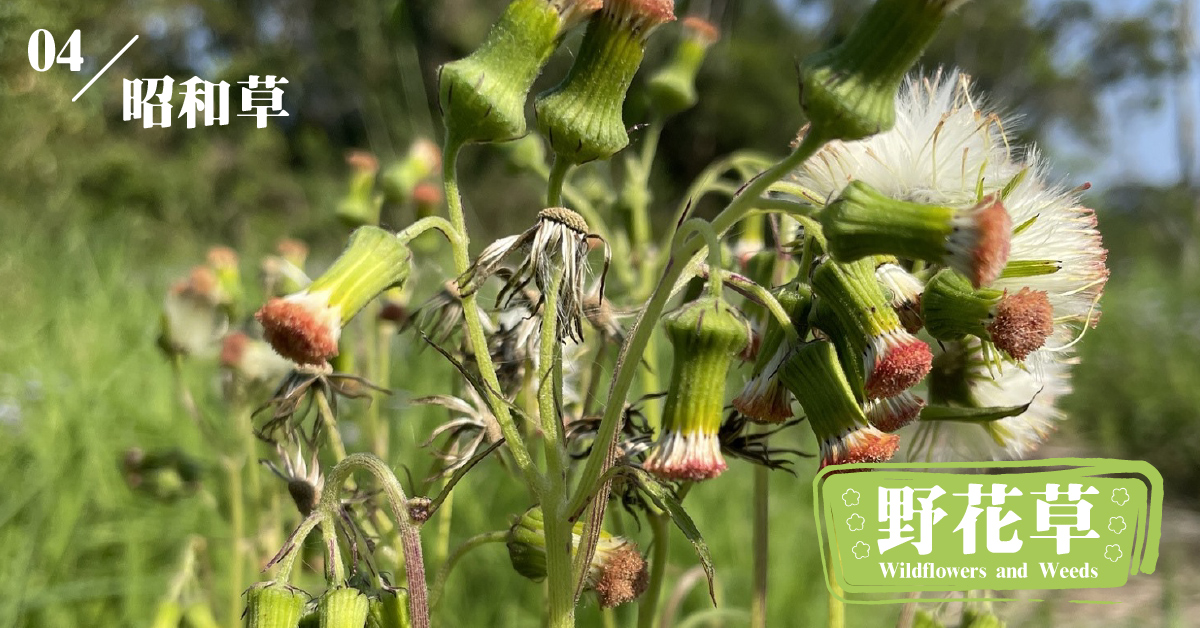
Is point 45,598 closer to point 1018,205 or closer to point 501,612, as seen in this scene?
point 501,612

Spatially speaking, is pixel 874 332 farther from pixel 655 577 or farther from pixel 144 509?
pixel 144 509

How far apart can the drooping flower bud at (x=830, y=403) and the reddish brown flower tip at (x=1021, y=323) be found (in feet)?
0.28

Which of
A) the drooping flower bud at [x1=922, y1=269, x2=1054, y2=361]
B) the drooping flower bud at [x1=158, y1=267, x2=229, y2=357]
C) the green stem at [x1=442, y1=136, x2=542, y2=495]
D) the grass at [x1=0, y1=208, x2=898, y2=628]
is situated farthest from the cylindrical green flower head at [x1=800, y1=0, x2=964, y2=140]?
the drooping flower bud at [x1=158, y1=267, x2=229, y2=357]

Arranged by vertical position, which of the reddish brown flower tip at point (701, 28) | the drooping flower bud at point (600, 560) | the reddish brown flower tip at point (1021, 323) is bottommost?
the drooping flower bud at point (600, 560)

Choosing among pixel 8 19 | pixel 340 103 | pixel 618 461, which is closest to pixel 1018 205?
pixel 618 461

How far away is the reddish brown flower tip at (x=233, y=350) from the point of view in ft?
3.75

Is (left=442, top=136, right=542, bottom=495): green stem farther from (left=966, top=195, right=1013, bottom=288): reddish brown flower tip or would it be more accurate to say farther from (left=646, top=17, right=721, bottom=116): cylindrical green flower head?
(left=646, top=17, right=721, bottom=116): cylindrical green flower head

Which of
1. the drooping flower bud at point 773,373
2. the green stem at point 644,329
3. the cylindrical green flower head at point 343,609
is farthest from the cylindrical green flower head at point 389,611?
the drooping flower bud at point 773,373

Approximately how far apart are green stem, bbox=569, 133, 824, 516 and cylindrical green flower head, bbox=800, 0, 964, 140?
0.6 inches

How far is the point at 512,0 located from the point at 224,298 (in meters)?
0.82

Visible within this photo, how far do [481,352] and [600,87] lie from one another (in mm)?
175

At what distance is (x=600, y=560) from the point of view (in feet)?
2.12

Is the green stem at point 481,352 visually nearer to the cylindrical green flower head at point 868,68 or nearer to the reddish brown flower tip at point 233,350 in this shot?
the cylindrical green flower head at point 868,68

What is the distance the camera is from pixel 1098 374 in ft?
14.8
